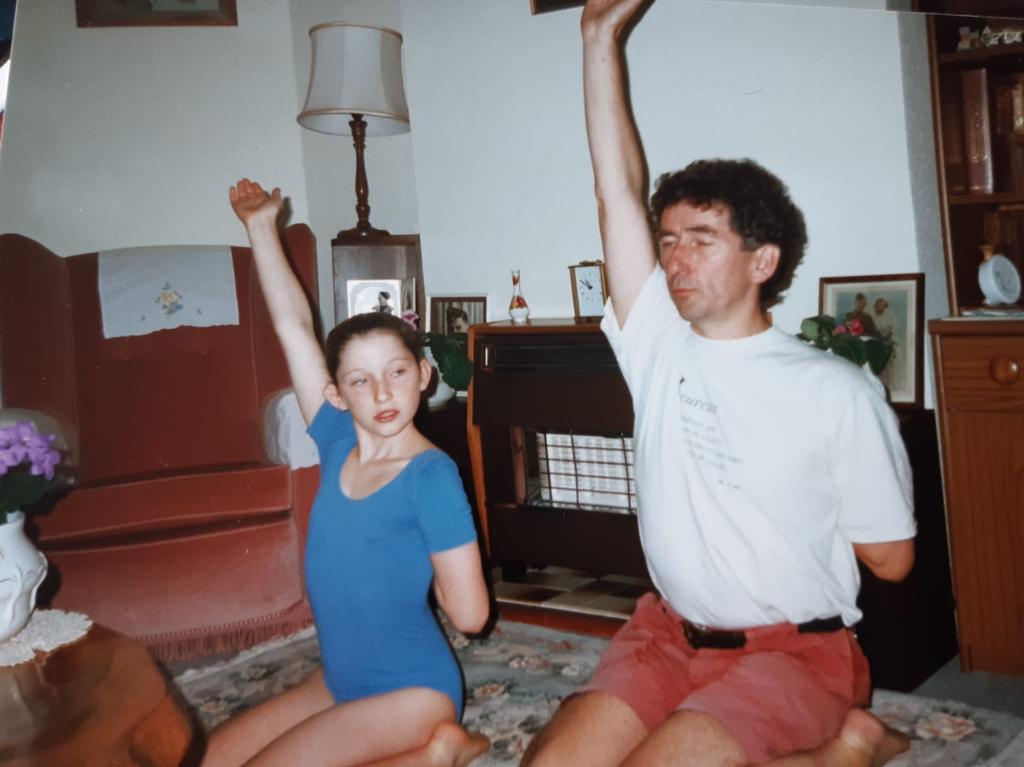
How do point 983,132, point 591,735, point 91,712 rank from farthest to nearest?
point 983,132 → point 591,735 → point 91,712

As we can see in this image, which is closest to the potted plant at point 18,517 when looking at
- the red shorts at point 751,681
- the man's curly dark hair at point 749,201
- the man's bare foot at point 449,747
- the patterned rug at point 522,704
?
the patterned rug at point 522,704

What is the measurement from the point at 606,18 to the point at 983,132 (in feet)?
1.97

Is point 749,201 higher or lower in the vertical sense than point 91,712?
higher

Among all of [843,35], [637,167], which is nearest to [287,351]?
[637,167]

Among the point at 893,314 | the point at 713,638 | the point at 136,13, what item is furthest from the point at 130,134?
the point at 893,314

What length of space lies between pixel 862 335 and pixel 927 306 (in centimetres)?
9

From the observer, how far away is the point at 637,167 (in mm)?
869

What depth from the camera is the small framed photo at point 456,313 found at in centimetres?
140

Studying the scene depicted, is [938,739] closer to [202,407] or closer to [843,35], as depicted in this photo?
[843,35]

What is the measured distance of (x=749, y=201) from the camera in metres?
0.86

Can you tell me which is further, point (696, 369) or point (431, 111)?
point (431, 111)

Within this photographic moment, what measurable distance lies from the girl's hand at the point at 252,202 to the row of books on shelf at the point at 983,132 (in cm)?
83

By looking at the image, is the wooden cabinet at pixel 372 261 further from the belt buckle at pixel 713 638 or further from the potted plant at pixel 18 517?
the belt buckle at pixel 713 638

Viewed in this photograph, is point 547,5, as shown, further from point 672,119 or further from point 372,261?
point 372,261
